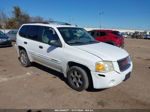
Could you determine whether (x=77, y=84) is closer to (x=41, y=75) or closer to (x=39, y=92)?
(x=39, y=92)

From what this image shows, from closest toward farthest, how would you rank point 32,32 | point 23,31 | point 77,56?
point 77,56 → point 32,32 → point 23,31

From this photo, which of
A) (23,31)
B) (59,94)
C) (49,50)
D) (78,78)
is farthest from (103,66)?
(23,31)

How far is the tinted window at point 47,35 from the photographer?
4.49m

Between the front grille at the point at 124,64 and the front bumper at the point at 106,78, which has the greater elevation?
the front grille at the point at 124,64

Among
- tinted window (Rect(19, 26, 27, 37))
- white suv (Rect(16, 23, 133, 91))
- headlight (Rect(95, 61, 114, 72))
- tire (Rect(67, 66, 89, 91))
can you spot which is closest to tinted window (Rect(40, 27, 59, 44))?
white suv (Rect(16, 23, 133, 91))

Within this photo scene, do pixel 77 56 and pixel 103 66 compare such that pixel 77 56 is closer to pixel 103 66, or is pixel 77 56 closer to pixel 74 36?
pixel 103 66

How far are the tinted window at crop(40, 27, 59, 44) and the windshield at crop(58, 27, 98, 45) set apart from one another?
24 centimetres

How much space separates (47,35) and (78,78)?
75.0 inches

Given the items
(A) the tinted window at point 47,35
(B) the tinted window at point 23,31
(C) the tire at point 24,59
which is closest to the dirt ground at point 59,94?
(C) the tire at point 24,59

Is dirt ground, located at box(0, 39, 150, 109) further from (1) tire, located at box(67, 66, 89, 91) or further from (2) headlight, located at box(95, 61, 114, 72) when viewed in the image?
(2) headlight, located at box(95, 61, 114, 72)

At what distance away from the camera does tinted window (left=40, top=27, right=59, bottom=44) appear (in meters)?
4.49

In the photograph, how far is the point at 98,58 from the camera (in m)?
3.43

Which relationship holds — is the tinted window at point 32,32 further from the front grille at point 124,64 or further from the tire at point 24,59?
the front grille at point 124,64

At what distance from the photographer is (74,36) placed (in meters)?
4.62
